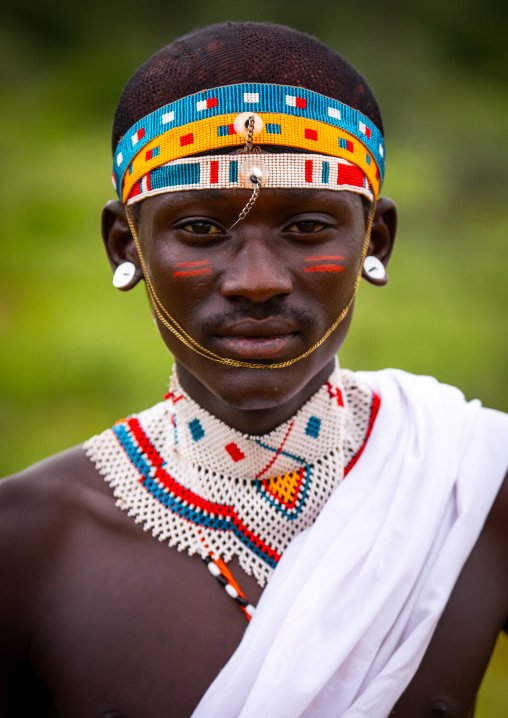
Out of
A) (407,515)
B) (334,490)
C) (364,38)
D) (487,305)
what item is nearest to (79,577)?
(334,490)

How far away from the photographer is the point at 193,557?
7.55 ft

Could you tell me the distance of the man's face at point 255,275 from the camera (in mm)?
2062

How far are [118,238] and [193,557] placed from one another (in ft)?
3.30

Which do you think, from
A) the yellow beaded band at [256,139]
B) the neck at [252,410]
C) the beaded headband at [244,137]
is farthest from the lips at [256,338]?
the yellow beaded band at [256,139]

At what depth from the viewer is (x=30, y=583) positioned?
2.29 m

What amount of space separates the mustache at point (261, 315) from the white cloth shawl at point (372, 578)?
21.3 inches

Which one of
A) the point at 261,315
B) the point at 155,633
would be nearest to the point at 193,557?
the point at 155,633

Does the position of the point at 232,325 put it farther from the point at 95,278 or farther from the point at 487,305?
the point at 487,305

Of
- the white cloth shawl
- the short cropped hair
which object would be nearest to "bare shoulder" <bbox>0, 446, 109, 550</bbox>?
the white cloth shawl

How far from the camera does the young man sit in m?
2.07

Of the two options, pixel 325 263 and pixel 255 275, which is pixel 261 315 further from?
pixel 325 263

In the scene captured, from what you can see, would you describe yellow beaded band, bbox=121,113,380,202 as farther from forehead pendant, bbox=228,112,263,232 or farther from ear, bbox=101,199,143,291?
ear, bbox=101,199,143,291

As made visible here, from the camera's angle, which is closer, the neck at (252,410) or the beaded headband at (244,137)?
the beaded headband at (244,137)

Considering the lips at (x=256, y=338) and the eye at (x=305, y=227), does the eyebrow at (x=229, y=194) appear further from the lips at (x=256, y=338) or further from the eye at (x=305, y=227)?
the lips at (x=256, y=338)
